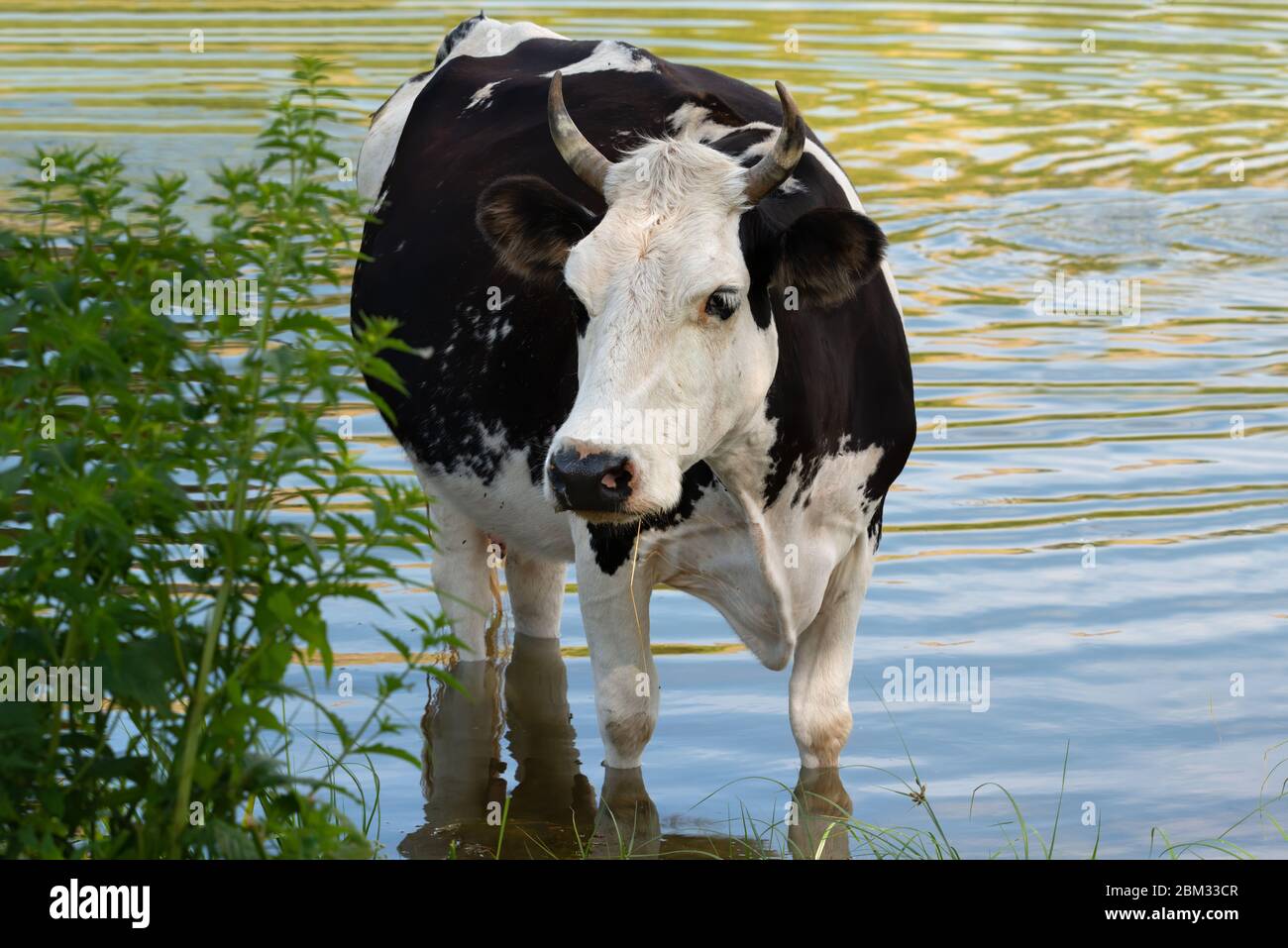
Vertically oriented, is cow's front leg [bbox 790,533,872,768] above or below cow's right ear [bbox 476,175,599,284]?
below

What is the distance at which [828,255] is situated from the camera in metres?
5.10

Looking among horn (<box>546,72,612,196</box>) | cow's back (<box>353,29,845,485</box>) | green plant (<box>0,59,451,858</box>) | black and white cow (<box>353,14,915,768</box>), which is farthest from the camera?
cow's back (<box>353,29,845,485</box>)

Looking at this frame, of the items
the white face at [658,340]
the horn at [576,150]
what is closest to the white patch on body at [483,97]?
the horn at [576,150]

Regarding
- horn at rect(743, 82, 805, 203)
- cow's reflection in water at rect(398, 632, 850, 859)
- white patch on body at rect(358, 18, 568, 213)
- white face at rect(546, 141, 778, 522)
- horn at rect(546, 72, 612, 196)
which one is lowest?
cow's reflection in water at rect(398, 632, 850, 859)

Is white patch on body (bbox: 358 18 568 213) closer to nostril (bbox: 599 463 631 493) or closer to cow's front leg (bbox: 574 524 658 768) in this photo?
cow's front leg (bbox: 574 524 658 768)

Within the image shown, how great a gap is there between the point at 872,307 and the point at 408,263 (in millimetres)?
1894

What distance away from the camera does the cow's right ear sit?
530 cm

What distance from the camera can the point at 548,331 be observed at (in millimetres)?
5945

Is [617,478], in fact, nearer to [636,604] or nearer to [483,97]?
[636,604]

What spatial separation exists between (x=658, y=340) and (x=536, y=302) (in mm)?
1322

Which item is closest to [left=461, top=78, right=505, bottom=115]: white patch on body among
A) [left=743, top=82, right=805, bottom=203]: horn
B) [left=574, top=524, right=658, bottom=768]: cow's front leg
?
[left=574, top=524, right=658, bottom=768]: cow's front leg

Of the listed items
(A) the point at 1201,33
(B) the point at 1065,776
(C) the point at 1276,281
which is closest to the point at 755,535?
(B) the point at 1065,776

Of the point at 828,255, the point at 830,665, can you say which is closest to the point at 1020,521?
the point at 830,665
